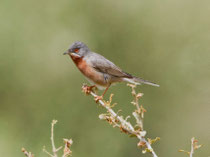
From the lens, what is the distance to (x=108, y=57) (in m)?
11.6

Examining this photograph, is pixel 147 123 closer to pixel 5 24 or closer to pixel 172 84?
pixel 172 84

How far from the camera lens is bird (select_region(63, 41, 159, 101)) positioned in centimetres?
645

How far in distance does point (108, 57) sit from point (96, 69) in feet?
16.3

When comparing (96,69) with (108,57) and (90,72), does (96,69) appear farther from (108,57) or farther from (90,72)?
(108,57)

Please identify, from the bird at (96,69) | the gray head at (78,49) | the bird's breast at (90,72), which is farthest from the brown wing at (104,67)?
the gray head at (78,49)

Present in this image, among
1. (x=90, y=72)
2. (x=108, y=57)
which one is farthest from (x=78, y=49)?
(x=108, y=57)

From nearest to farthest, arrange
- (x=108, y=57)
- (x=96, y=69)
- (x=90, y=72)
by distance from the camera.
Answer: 1. (x=90, y=72)
2. (x=96, y=69)
3. (x=108, y=57)

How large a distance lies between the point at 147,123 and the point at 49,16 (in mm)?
4267

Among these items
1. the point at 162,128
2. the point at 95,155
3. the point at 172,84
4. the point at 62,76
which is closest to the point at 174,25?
the point at 172,84

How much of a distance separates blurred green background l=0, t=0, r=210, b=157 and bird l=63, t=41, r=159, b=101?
3171 mm

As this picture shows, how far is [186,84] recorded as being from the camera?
12281mm

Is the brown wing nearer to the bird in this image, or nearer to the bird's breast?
the bird

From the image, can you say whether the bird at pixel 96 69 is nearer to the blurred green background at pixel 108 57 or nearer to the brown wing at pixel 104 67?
the brown wing at pixel 104 67

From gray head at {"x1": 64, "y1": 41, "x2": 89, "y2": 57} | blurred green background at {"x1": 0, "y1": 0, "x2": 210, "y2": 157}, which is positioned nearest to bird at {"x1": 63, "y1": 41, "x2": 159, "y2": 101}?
gray head at {"x1": 64, "y1": 41, "x2": 89, "y2": 57}
